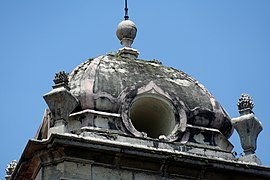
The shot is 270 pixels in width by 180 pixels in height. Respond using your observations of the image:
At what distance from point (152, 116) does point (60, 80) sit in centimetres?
333

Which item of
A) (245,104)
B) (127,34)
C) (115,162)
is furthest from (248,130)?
(127,34)

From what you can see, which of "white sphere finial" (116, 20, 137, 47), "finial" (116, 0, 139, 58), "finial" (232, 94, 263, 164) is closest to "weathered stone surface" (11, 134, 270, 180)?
"finial" (232, 94, 263, 164)

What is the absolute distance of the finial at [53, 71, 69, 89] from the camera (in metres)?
30.7

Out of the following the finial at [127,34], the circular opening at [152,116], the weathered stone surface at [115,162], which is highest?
the finial at [127,34]

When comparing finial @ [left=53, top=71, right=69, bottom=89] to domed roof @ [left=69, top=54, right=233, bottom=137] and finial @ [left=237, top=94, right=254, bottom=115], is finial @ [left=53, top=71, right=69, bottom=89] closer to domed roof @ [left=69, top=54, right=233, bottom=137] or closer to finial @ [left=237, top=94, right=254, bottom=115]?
domed roof @ [left=69, top=54, right=233, bottom=137]

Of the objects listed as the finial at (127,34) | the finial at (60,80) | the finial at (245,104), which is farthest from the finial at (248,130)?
the finial at (60,80)

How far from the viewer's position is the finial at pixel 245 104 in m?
32.2

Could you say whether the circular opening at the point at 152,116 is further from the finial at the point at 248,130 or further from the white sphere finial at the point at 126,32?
the white sphere finial at the point at 126,32

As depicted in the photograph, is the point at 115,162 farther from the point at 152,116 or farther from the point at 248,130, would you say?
the point at 248,130

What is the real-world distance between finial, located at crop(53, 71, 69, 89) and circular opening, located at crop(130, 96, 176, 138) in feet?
6.84

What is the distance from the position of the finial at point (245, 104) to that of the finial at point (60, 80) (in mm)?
5090

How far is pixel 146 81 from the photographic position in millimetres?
32188

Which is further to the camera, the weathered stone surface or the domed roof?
the domed roof

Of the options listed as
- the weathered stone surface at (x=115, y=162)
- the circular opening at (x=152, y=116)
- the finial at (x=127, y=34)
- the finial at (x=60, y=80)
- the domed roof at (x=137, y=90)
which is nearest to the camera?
the weathered stone surface at (x=115, y=162)
